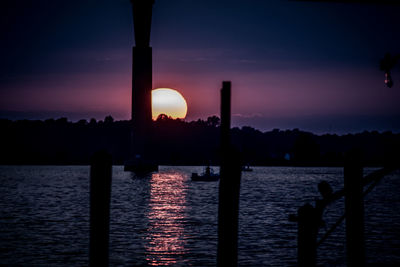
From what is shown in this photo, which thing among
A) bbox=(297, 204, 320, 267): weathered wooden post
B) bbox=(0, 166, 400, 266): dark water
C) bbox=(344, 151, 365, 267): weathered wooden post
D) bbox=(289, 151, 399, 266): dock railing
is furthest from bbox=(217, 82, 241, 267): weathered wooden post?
bbox=(0, 166, 400, 266): dark water

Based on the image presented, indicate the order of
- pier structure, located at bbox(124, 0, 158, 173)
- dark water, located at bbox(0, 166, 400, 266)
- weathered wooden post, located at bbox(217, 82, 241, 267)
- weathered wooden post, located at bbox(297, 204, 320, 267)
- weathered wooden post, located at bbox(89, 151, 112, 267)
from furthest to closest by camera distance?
pier structure, located at bbox(124, 0, 158, 173) → dark water, located at bbox(0, 166, 400, 266) → weathered wooden post, located at bbox(217, 82, 241, 267) → weathered wooden post, located at bbox(89, 151, 112, 267) → weathered wooden post, located at bbox(297, 204, 320, 267)

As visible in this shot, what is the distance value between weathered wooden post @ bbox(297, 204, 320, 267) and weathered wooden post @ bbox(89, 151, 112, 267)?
288 centimetres

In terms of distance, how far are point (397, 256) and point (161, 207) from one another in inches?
1027

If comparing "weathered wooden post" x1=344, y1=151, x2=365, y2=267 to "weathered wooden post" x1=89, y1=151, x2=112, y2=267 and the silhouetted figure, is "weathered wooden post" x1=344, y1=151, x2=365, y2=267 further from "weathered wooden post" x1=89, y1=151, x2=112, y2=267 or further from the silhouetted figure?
"weathered wooden post" x1=89, y1=151, x2=112, y2=267

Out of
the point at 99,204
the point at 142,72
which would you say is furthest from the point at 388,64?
the point at 142,72

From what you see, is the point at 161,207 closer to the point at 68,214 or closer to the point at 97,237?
the point at 68,214

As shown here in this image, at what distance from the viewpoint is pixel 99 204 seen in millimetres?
8492

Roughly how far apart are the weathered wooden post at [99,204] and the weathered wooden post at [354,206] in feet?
11.5

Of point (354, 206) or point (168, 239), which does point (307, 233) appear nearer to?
point (354, 206)

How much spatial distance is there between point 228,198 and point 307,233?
4.74 ft

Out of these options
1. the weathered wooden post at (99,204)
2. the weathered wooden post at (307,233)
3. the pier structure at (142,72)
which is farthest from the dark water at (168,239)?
the pier structure at (142,72)

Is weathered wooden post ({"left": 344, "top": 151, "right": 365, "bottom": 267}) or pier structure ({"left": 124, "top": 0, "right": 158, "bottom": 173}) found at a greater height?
pier structure ({"left": 124, "top": 0, "right": 158, "bottom": 173})

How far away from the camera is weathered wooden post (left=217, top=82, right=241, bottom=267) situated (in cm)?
846

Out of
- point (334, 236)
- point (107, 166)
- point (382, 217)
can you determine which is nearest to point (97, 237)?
point (107, 166)
